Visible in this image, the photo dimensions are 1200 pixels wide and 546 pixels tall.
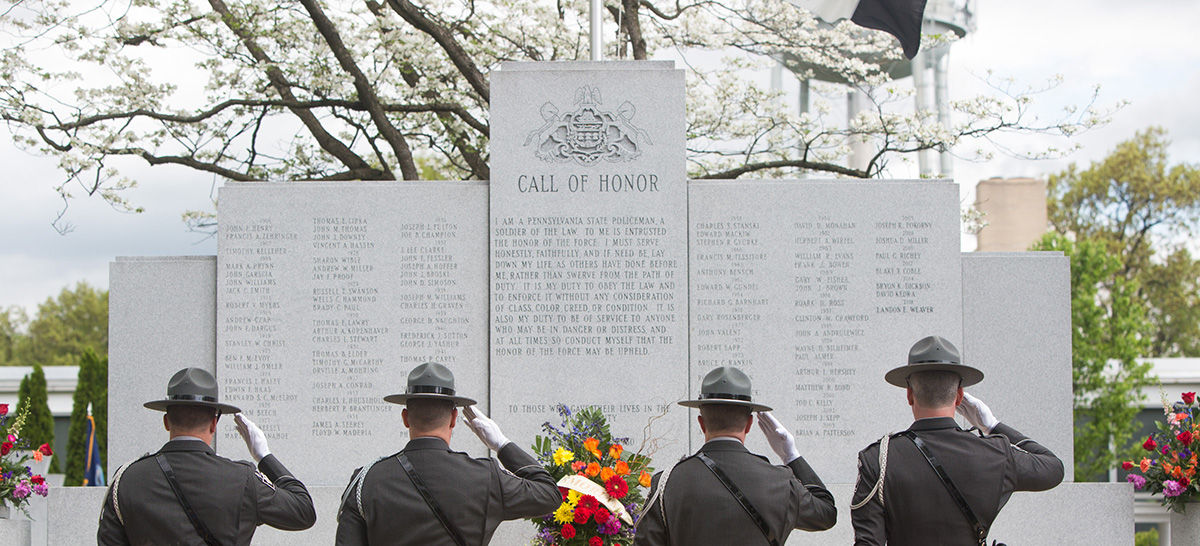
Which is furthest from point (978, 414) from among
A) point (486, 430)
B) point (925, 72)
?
point (925, 72)

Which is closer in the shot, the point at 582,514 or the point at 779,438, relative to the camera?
the point at 779,438

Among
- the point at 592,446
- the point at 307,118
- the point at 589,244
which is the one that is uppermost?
the point at 307,118

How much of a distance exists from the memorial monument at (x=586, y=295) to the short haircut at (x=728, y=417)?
11.9ft

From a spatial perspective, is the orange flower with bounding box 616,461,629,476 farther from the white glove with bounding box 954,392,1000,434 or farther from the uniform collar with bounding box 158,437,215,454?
the uniform collar with bounding box 158,437,215,454

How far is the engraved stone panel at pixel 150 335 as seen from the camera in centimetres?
928

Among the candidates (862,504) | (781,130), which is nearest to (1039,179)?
(781,130)

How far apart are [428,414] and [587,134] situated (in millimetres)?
4274

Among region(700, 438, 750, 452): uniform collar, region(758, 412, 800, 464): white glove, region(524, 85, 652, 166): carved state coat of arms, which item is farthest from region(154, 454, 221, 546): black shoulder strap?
region(524, 85, 652, 166): carved state coat of arms

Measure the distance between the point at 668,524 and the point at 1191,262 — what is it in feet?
117

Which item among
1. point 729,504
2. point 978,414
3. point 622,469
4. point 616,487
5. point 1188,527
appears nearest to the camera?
point 729,504

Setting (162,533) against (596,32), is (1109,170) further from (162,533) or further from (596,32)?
(162,533)

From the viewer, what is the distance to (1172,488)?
334 inches

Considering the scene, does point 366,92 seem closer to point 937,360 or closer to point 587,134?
point 587,134

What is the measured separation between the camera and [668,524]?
5.28 meters
